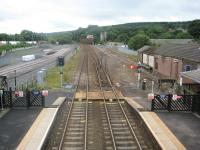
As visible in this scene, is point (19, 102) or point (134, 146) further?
point (19, 102)

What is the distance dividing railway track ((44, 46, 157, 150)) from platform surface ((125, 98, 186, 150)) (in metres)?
0.52

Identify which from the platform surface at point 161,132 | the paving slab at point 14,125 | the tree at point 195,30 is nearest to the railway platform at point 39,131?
the paving slab at point 14,125

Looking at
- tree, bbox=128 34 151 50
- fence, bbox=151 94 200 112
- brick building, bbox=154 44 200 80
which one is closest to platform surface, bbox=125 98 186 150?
fence, bbox=151 94 200 112

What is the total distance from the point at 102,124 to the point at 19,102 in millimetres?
6142

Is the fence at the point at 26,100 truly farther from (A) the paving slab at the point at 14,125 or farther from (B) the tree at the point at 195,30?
(B) the tree at the point at 195,30

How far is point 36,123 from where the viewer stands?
1608 centimetres

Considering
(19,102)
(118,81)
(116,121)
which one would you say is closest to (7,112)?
(19,102)

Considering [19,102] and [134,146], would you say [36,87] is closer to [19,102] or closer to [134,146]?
[19,102]

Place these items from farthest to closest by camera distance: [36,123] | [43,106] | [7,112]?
[43,106]
[7,112]
[36,123]

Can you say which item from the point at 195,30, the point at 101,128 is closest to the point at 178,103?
the point at 101,128

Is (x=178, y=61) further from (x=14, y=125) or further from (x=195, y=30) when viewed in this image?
(x=195, y=30)

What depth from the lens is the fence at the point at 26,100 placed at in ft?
63.9

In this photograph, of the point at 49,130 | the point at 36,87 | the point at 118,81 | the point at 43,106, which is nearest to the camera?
the point at 49,130

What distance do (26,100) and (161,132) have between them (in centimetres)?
924
